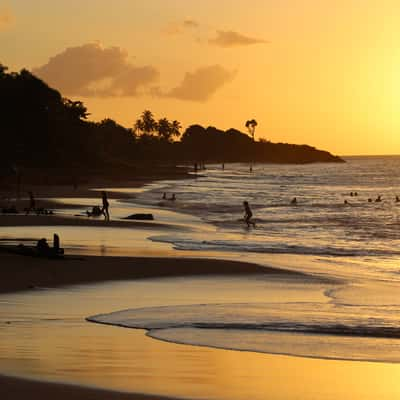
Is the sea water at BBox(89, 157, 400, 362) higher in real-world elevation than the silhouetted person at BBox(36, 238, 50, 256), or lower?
lower

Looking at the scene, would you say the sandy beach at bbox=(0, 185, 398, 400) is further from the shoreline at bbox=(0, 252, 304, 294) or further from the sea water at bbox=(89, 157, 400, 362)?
the sea water at bbox=(89, 157, 400, 362)

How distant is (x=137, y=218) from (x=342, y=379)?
30860 millimetres

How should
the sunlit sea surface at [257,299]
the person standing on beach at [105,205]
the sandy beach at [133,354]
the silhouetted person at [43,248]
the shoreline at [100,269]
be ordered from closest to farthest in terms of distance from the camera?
the sandy beach at [133,354] → the sunlit sea surface at [257,299] → the shoreline at [100,269] → the silhouetted person at [43,248] → the person standing on beach at [105,205]

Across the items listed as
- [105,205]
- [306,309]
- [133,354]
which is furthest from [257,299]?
[105,205]

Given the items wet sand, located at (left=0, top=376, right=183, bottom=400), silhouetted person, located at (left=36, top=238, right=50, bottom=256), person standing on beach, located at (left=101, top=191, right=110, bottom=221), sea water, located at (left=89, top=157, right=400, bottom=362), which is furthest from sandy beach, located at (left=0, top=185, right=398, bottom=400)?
person standing on beach, located at (left=101, top=191, right=110, bottom=221)

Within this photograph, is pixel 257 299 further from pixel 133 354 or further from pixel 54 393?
pixel 54 393

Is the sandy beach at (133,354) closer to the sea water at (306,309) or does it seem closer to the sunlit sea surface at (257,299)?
→ the sunlit sea surface at (257,299)

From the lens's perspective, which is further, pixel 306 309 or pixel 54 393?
pixel 306 309

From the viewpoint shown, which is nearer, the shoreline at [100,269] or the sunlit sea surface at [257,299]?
the sunlit sea surface at [257,299]

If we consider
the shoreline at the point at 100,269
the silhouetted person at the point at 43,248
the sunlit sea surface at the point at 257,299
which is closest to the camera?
the sunlit sea surface at the point at 257,299

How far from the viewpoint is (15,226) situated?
33.9 metres

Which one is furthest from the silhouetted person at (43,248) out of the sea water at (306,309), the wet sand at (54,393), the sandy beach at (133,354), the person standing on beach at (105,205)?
the person standing on beach at (105,205)

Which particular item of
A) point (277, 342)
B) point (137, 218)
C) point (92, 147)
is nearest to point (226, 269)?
point (277, 342)

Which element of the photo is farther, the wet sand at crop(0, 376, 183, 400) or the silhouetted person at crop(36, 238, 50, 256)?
the silhouetted person at crop(36, 238, 50, 256)
